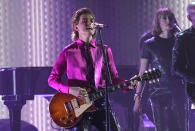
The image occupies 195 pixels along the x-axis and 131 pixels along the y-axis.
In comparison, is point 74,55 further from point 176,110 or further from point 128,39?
point 128,39

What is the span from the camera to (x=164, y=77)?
5203mm

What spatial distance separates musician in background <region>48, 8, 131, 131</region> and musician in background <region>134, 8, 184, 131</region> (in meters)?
0.90

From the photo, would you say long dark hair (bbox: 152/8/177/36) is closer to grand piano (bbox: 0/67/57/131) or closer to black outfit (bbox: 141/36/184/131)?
black outfit (bbox: 141/36/184/131)

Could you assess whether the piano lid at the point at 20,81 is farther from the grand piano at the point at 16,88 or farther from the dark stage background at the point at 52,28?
the dark stage background at the point at 52,28

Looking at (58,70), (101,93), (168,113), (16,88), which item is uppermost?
(58,70)

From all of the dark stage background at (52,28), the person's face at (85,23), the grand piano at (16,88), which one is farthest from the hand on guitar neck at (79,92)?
the dark stage background at (52,28)

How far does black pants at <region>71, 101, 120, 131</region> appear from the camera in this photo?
4.18 meters

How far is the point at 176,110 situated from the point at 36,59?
4559 mm

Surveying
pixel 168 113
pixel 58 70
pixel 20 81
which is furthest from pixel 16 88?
pixel 168 113

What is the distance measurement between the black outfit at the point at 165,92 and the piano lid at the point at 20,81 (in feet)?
6.37

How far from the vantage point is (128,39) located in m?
8.80

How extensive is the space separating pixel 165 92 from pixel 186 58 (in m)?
0.74

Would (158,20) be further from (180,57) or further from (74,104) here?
(74,104)

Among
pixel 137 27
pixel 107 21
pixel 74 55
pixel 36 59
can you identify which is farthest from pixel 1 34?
pixel 74 55
